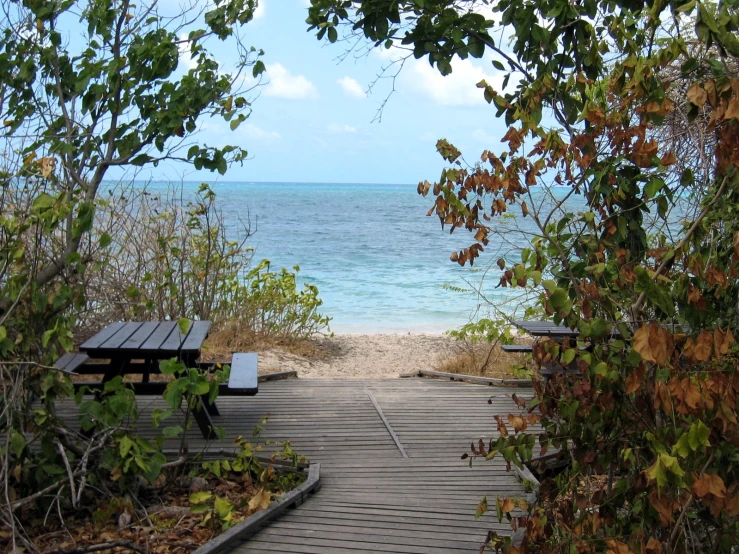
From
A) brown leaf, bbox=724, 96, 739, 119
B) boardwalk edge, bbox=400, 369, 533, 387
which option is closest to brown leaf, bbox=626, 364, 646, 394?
brown leaf, bbox=724, 96, 739, 119

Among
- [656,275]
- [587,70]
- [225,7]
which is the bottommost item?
[656,275]

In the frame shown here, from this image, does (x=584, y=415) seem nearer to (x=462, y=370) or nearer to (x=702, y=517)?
(x=702, y=517)

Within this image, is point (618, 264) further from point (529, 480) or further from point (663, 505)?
point (529, 480)

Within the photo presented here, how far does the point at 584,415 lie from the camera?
2.79 m

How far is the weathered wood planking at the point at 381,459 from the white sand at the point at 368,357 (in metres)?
1.37

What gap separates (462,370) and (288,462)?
3416 mm

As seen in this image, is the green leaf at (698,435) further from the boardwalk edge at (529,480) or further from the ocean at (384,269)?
the ocean at (384,269)

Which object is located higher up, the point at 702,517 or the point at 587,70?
the point at 587,70

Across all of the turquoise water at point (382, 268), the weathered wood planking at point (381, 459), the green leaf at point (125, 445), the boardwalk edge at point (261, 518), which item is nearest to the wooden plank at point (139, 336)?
the weathered wood planking at point (381, 459)

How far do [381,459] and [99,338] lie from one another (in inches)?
85.1

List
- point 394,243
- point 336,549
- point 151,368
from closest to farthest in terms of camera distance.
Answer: point 336,549, point 151,368, point 394,243

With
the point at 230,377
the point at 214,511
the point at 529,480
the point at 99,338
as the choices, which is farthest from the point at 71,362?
the point at 529,480

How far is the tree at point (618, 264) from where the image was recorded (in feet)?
7.73

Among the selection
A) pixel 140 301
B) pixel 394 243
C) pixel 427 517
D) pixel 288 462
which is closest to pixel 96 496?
pixel 288 462
